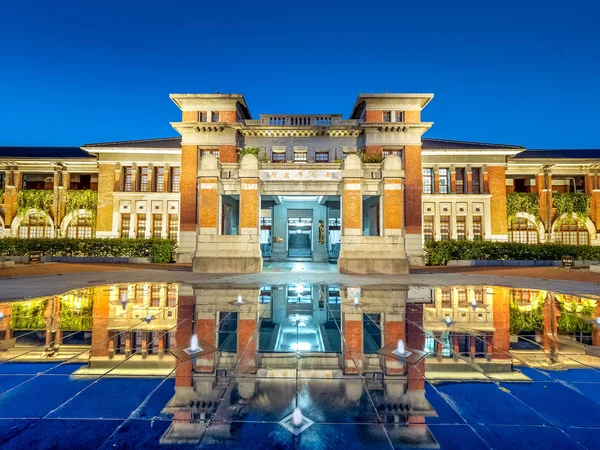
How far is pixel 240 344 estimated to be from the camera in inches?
211

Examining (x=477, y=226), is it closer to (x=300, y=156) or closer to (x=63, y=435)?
(x=300, y=156)

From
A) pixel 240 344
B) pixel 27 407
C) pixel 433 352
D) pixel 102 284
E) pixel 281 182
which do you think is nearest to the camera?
pixel 27 407

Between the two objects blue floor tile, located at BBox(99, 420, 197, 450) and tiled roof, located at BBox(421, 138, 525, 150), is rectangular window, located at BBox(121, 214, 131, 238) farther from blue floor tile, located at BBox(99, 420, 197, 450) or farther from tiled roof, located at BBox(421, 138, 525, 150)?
blue floor tile, located at BBox(99, 420, 197, 450)

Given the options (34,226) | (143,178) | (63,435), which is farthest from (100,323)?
(34,226)

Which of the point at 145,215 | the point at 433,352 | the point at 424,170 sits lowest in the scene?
the point at 433,352

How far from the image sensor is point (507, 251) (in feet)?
75.6

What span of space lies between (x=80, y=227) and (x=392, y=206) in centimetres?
3159

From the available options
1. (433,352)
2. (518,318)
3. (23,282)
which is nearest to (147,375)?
(433,352)

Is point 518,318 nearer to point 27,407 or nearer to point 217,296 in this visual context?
point 217,296

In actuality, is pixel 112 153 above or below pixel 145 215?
above

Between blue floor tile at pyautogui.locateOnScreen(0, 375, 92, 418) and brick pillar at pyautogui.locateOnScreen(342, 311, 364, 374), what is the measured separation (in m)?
3.43

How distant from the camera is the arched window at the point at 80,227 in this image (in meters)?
31.8

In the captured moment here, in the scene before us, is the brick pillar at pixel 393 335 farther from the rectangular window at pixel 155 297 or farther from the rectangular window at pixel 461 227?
the rectangular window at pixel 461 227

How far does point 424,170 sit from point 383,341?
27947 mm
